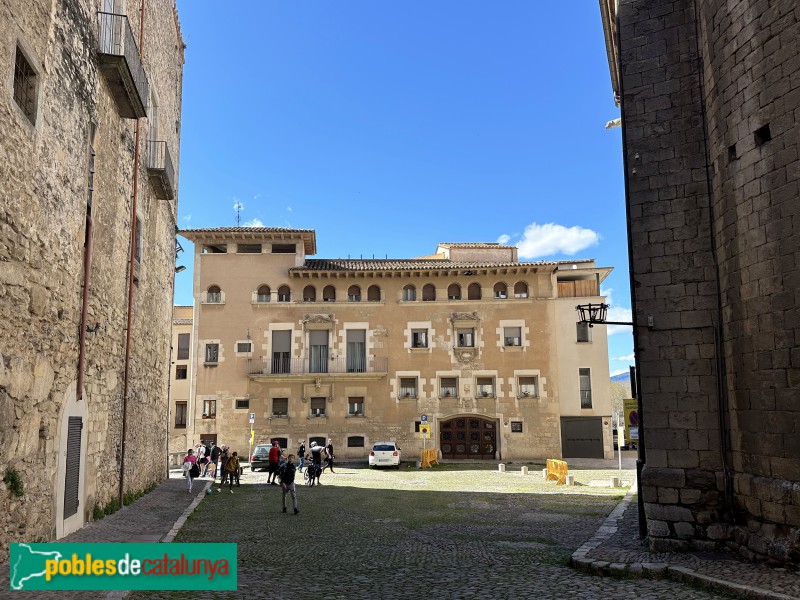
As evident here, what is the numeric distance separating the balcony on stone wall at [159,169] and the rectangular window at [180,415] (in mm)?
26810

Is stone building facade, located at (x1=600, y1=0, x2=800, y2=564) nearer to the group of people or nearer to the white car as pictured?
the group of people

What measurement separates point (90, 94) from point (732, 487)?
1188 cm

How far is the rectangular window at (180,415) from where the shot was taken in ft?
139

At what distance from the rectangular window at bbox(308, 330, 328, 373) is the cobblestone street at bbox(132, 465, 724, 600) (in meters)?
14.5

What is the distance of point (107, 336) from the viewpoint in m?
13.3

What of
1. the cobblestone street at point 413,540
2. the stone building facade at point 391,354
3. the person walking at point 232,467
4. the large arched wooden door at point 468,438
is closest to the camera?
the cobblestone street at point 413,540

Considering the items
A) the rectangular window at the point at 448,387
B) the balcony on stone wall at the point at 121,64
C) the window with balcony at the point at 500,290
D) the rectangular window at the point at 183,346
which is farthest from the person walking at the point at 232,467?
the rectangular window at the point at 183,346

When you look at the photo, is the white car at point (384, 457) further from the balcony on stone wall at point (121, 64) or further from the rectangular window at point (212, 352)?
the balcony on stone wall at point (121, 64)

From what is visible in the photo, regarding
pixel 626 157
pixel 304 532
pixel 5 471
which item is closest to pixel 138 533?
pixel 304 532

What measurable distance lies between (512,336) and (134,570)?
29.7 m

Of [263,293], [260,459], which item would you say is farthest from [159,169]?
[263,293]

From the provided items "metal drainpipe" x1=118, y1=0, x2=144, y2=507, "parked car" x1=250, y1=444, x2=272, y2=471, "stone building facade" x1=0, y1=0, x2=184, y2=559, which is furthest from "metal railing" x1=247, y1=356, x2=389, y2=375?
"metal drainpipe" x1=118, y1=0, x2=144, y2=507

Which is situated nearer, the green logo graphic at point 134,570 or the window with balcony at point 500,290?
the green logo graphic at point 134,570

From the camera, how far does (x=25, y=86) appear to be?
8.95 m
